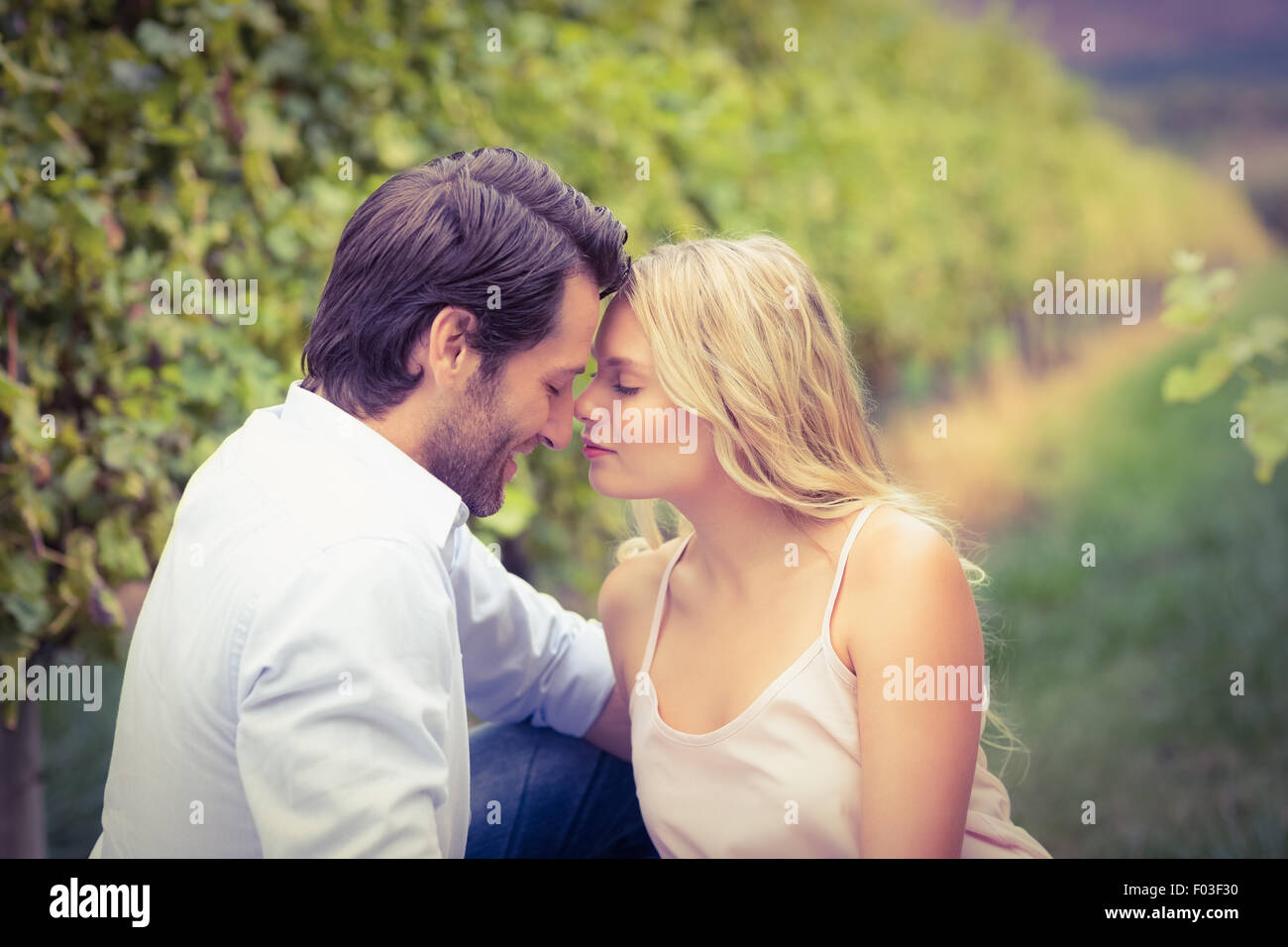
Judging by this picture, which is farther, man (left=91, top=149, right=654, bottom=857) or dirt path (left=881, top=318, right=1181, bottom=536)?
dirt path (left=881, top=318, right=1181, bottom=536)

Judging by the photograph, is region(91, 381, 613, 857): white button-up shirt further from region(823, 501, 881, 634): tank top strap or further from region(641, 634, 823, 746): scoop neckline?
region(823, 501, 881, 634): tank top strap

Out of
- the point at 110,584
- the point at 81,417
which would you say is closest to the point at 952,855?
the point at 110,584

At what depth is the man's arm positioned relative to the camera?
2297 millimetres

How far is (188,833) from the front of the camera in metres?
1.67

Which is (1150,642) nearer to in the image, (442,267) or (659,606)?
(659,606)

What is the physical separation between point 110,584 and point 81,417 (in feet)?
1.29

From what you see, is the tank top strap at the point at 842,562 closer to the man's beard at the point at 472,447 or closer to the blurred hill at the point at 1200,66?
the man's beard at the point at 472,447

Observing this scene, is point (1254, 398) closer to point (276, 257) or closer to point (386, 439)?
point (386, 439)

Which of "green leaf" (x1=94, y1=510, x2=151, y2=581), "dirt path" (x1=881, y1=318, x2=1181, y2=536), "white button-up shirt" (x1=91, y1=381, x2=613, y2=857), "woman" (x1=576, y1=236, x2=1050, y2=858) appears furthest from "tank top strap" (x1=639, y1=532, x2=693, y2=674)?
"dirt path" (x1=881, y1=318, x2=1181, y2=536)

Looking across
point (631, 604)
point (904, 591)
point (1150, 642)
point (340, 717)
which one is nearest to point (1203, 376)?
point (904, 591)

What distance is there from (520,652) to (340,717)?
888 millimetres

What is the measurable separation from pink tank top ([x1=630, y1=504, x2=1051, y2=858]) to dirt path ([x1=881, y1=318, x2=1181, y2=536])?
3543 mm

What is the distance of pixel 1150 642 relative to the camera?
5.38 m

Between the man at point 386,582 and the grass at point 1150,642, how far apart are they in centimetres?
248
